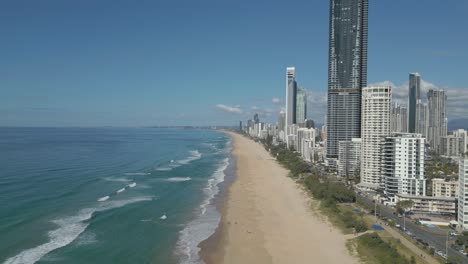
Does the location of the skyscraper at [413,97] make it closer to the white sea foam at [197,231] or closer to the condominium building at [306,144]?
the condominium building at [306,144]

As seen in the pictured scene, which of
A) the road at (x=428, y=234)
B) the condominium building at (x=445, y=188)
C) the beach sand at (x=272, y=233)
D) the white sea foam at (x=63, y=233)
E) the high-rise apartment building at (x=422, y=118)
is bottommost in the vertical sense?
the beach sand at (x=272, y=233)

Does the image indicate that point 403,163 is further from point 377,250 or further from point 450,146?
point 450,146

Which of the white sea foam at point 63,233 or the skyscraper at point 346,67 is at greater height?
the skyscraper at point 346,67

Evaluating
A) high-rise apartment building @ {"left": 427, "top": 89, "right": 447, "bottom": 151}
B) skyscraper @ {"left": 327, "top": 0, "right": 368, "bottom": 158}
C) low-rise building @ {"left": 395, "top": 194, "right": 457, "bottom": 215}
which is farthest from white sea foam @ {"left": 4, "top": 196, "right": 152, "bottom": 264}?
high-rise apartment building @ {"left": 427, "top": 89, "right": 447, "bottom": 151}

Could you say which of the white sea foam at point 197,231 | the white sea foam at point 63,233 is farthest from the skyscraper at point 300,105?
the white sea foam at point 63,233

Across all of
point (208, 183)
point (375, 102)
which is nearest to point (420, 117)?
point (375, 102)


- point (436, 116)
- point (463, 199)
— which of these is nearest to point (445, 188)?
point (463, 199)

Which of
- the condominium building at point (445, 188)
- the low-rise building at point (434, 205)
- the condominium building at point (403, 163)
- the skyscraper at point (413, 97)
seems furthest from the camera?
the skyscraper at point (413, 97)

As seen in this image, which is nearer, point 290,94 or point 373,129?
point 373,129
